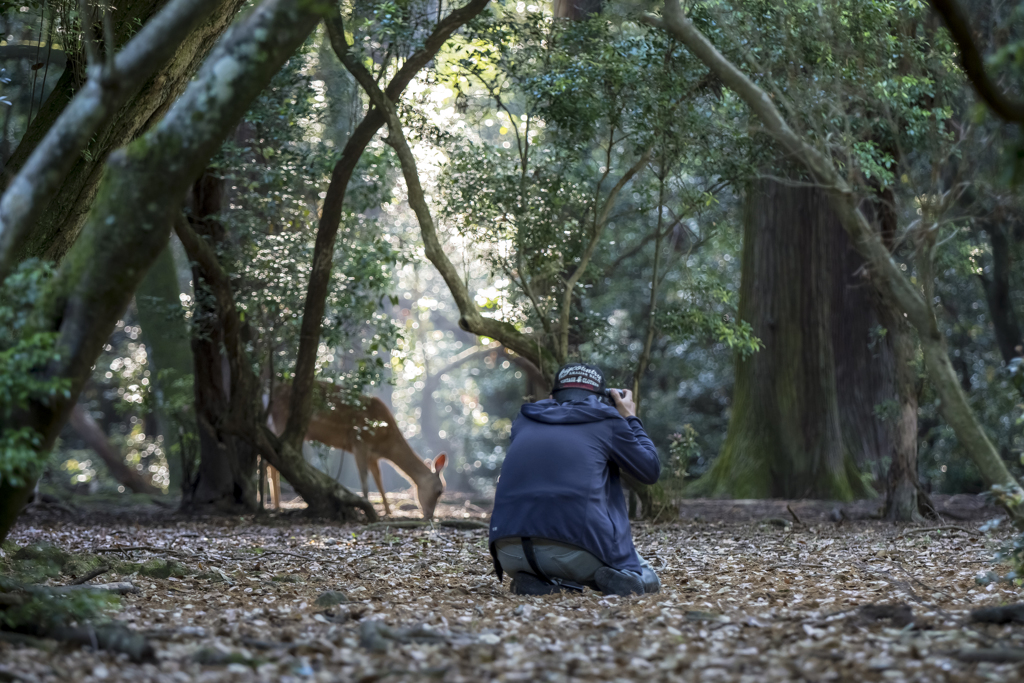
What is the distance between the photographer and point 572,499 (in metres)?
4.58

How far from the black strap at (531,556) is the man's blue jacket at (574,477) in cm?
7

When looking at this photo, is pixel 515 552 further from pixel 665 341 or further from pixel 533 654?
pixel 665 341

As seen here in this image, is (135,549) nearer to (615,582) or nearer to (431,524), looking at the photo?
(431,524)

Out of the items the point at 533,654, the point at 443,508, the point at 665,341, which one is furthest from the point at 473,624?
the point at 665,341

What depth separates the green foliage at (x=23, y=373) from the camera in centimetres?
302

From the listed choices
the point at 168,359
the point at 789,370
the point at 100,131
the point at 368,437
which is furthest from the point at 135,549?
the point at 789,370

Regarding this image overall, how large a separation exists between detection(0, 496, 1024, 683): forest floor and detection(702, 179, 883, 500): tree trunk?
12.2 ft

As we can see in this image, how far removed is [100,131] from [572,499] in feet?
11.1

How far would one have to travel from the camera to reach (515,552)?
15.8 feet

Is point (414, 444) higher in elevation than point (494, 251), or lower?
lower

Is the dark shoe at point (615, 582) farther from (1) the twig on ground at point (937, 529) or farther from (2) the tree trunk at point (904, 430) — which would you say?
(2) the tree trunk at point (904, 430)

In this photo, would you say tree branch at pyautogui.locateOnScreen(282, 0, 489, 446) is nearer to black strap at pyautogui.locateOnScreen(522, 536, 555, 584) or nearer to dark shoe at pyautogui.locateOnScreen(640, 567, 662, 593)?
black strap at pyautogui.locateOnScreen(522, 536, 555, 584)

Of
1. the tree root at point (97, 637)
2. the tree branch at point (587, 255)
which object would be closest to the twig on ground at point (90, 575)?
the tree root at point (97, 637)

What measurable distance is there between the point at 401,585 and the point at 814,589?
2320 mm
